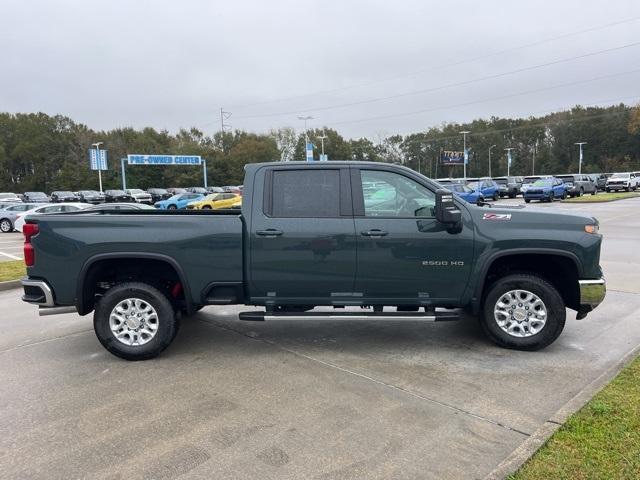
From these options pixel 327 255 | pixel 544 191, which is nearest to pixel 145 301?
pixel 327 255

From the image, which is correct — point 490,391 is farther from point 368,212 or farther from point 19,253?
point 19,253

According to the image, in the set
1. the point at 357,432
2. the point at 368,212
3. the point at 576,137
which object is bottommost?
the point at 357,432

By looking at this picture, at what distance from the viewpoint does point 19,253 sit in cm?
1522

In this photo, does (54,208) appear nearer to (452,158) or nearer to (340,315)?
(340,315)

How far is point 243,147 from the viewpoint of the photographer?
289ft

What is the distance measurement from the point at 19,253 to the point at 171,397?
45.0 feet

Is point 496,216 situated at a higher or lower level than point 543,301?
higher

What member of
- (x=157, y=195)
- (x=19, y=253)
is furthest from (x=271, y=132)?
(x=19, y=253)

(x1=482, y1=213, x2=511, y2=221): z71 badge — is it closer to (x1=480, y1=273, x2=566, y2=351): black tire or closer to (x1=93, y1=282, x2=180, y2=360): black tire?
(x1=480, y1=273, x2=566, y2=351): black tire

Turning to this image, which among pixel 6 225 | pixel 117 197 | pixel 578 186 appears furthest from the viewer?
pixel 117 197

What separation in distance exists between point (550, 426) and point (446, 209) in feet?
6.82

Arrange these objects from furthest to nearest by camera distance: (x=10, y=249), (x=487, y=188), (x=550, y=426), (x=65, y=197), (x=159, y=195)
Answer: (x=65, y=197), (x=159, y=195), (x=487, y=188), (x=10, y=249), (x=550, y=426)

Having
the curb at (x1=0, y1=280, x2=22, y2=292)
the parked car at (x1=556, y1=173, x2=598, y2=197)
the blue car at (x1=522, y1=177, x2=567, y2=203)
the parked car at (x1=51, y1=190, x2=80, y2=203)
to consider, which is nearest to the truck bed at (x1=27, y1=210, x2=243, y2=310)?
the curb at (x1=0, y1=280, x2=22, y2=292)

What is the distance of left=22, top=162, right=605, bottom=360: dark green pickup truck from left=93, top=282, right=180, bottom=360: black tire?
11mm
